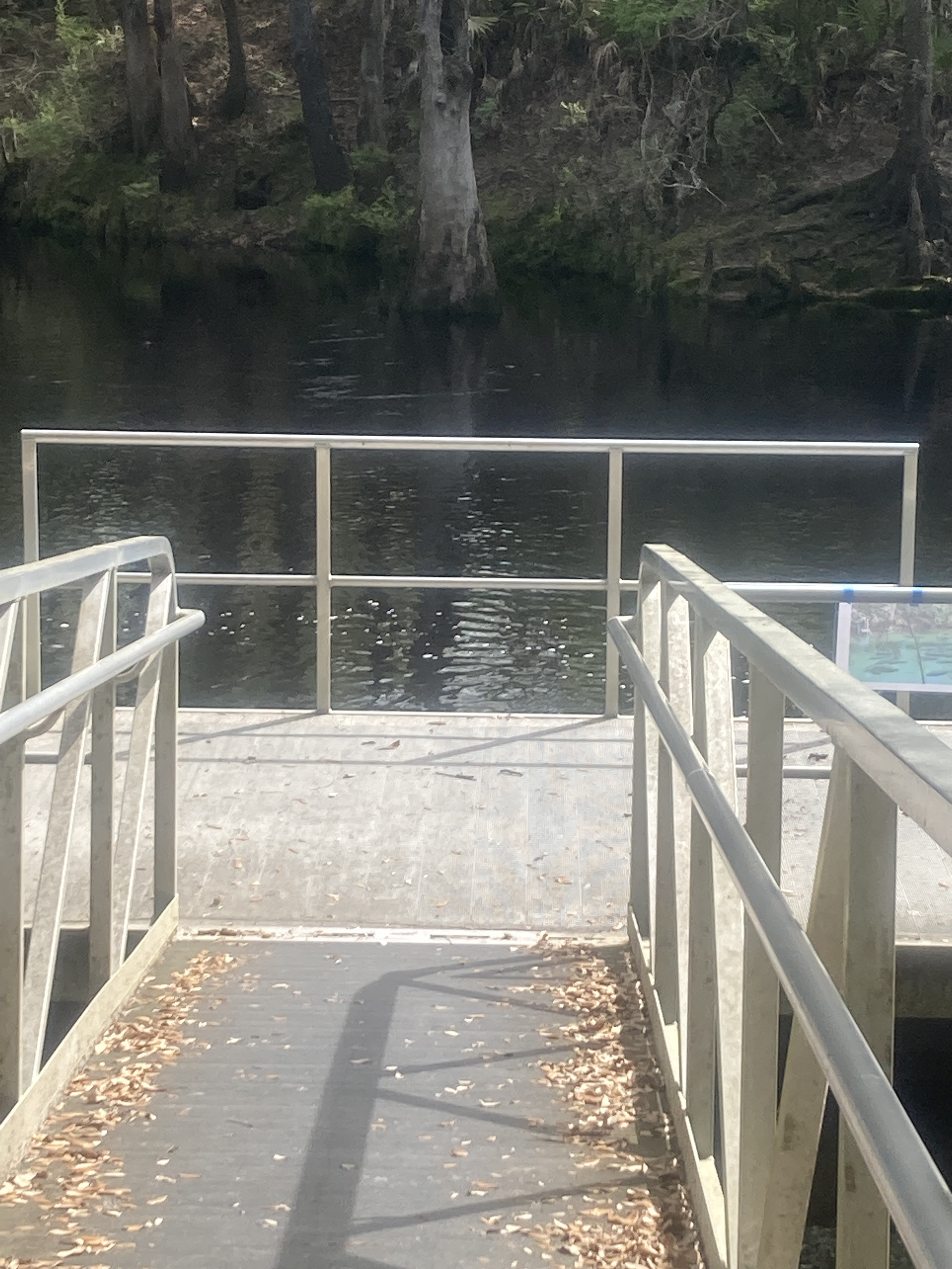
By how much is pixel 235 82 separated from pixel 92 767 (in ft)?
127

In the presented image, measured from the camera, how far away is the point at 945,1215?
1.13 metres

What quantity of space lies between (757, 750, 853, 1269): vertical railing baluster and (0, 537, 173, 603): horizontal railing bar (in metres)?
1.42

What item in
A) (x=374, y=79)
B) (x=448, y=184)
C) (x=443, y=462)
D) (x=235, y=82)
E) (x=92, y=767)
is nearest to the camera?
(x=92, y=767)

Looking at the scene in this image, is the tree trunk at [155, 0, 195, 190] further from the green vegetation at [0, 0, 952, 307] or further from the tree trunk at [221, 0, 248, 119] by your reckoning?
the tree trunk at [221, 0, 248, 119]

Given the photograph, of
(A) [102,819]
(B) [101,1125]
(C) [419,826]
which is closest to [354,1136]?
(B) [101,1125]

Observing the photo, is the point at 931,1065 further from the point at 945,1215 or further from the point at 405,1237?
the point at 945,1215

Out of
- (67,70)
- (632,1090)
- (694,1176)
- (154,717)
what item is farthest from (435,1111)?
(67,70)

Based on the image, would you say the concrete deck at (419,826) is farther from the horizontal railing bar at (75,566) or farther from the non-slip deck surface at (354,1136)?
the horizontal railing bar at (75,566)

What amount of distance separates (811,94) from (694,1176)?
3377cm

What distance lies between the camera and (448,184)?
98.2 feet

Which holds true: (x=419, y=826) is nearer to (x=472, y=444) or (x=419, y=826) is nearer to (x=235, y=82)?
(x=472, y=444)

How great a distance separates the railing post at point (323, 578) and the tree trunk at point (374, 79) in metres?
30.9

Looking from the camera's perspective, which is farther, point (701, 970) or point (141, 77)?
point (141, 77)

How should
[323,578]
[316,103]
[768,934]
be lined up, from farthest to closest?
1. [316,103]
2. [323,578]
3. [768,934]
